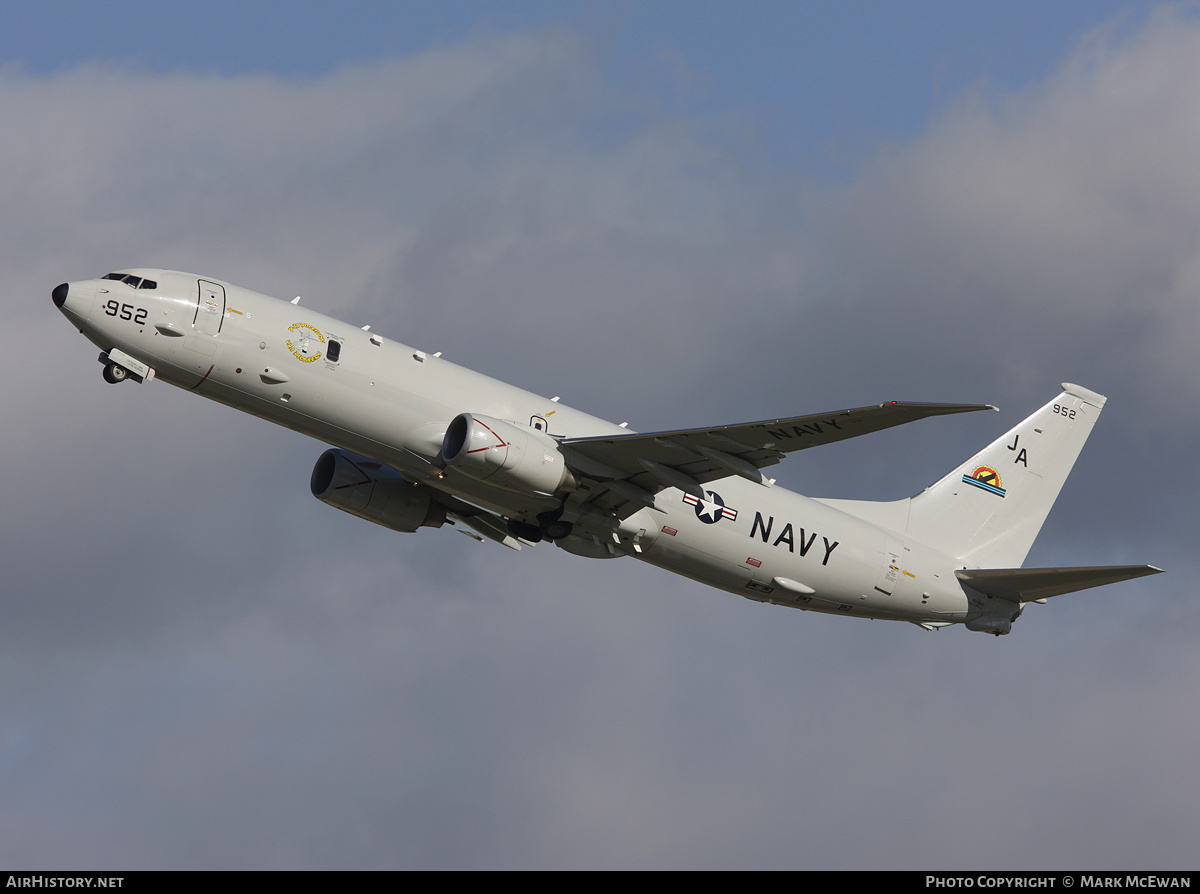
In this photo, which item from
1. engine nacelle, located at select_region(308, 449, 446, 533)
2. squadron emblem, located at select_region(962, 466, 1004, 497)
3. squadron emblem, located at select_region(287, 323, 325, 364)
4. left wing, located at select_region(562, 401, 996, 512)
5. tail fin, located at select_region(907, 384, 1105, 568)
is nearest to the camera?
left wing, located at select_region(562, 401, 996, 512)

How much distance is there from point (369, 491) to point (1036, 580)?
940 inches

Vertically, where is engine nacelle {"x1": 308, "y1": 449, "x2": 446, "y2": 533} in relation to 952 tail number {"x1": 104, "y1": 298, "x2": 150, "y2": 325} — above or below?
below

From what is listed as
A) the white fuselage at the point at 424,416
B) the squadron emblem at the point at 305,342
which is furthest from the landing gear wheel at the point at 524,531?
the squadron emblem at the point at 305,342

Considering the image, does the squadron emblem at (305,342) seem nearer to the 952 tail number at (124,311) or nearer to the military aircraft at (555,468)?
the military aircraft at (555,468)

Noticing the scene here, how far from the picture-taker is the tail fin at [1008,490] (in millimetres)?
51219

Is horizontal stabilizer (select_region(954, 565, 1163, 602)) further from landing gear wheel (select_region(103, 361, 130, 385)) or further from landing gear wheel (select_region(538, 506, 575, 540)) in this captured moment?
landing gear wheel (select_region(103, 361, 130, 385))

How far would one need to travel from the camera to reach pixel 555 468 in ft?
131

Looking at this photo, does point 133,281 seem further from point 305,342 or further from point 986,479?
point 986,479

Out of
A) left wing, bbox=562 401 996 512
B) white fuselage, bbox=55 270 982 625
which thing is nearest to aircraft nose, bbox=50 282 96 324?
white fuselage, bbox=55 270 982 625

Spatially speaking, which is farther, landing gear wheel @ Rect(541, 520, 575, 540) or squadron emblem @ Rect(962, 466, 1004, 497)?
squadron emblem @ Rect(962, 466, 1004, 497)

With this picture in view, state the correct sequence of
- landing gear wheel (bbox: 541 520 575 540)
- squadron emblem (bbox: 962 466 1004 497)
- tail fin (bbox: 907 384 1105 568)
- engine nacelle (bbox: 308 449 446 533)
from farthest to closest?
squadron emblem (bbox: 962 466 1004 497) → tail fin (bbox: 907 384 1105 568) → engine nacelle (bbox: 308 449 446 533) → landing gear wheel (bbox: 541 520 575 540)

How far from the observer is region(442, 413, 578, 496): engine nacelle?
38.6 m

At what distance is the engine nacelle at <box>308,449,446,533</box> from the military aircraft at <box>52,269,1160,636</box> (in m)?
0.06
